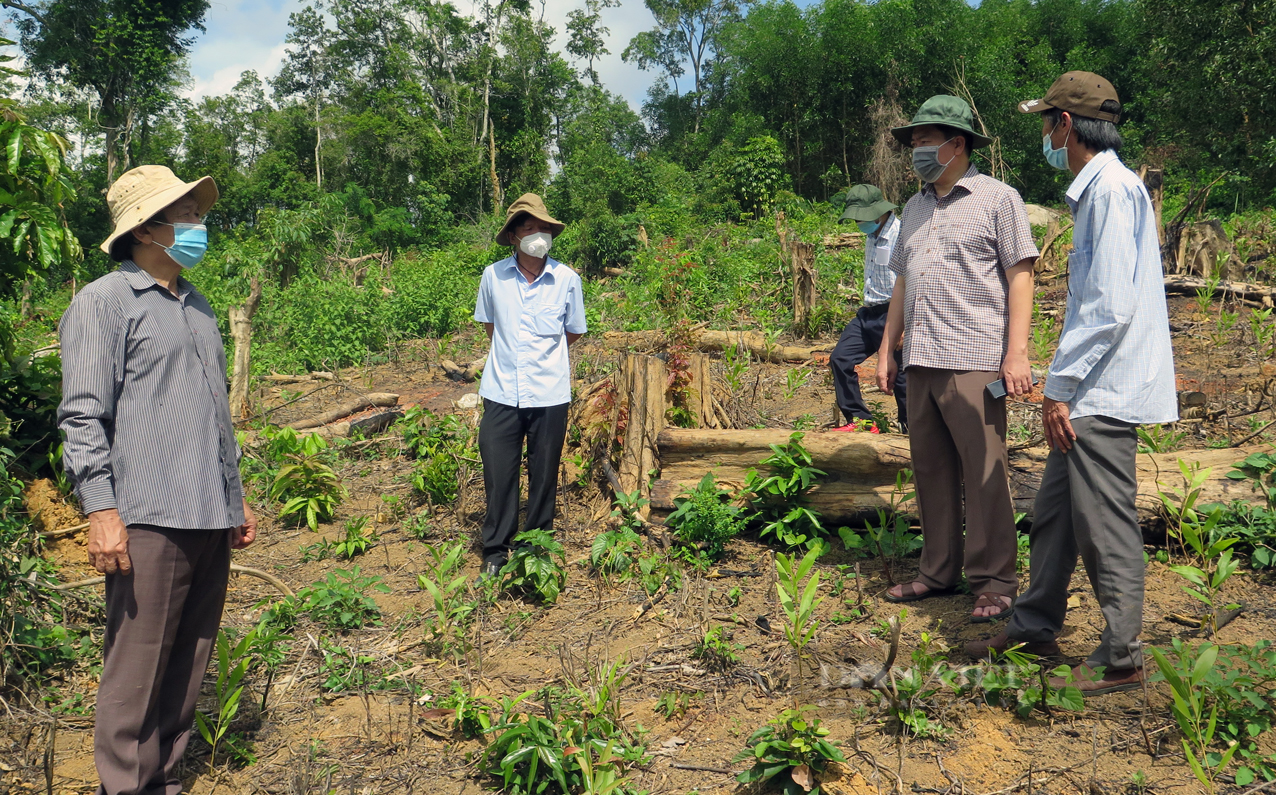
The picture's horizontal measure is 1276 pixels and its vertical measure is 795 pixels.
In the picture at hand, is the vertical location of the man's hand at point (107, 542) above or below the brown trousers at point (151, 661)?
above

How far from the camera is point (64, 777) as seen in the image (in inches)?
108

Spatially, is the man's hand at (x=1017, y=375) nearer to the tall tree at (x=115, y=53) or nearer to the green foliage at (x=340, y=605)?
the green foliage at (x=340, y=605)

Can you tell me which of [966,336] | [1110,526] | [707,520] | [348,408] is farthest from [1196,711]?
[348,408]

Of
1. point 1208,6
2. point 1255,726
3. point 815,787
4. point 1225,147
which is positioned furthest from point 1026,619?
point 1225,147

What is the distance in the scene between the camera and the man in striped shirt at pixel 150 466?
7.64ft

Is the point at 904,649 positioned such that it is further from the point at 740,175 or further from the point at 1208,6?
the point at 740,175

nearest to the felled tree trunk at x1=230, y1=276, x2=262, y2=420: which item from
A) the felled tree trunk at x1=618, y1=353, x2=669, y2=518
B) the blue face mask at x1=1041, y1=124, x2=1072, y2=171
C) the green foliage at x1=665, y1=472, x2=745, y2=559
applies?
the felled tree trunk at x1=618, y1=353, x2=669, y2=518

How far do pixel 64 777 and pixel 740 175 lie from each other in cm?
2094

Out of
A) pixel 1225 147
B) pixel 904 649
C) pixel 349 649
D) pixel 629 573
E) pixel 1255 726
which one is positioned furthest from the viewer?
pixel 1225 147

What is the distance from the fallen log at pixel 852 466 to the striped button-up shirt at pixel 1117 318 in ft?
4.28

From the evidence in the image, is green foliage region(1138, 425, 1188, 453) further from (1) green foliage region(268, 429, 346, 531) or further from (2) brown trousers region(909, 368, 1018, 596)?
(1) green foliage region(268, 429, 346, 531)

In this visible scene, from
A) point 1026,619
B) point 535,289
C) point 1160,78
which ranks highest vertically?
point 1160,78

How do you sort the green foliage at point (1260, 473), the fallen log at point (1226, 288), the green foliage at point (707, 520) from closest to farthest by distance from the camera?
1. the green foliage at point (1260, 473)
2. the green foliage at point (707, 520)
3. the fallen log at point (1226, 288)

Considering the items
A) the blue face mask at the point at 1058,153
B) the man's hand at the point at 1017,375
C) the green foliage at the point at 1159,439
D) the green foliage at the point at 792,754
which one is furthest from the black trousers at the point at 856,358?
the green foliage at the point at 792,754
